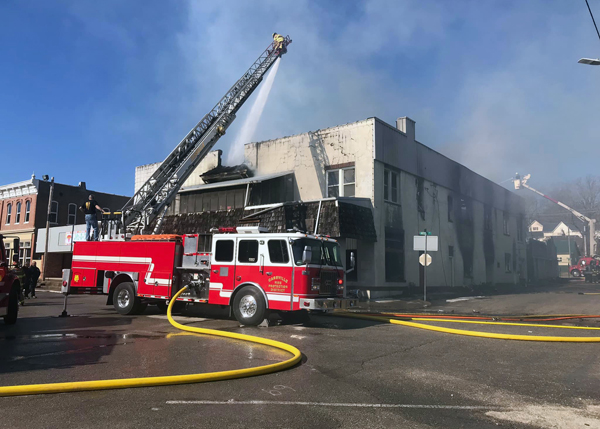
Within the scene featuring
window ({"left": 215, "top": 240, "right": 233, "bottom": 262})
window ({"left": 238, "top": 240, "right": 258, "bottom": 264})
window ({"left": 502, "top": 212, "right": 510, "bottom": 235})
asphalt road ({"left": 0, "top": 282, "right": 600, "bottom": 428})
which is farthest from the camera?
window ({"left": 502, "top": 212, "right": 510, "bottom": 235})

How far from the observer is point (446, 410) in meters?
4.74

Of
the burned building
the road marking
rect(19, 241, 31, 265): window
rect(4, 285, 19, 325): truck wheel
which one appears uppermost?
the burned building

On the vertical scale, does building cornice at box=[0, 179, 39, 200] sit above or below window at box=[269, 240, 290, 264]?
above

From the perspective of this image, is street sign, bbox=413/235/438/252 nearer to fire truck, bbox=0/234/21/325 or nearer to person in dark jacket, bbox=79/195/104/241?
person in dark jacket, bbox=79/195/104/241

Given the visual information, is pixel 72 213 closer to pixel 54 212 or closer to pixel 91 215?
pixel 54 212

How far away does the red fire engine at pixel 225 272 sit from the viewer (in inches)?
413

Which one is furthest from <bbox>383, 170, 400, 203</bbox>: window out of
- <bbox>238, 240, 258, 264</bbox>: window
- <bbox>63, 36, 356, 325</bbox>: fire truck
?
<bbox>238, 240, 258, 264</bbox>: window

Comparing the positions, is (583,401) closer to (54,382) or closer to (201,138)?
(54,382)

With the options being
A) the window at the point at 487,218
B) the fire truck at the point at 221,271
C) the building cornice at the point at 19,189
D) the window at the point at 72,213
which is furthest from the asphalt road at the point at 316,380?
the window at the point at 72,213

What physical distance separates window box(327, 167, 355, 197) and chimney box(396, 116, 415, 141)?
4.22 metres

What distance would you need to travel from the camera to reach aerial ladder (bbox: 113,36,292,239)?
19094 millimetres

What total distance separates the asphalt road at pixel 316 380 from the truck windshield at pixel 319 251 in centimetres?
172

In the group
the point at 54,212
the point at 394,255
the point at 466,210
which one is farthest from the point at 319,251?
the point at 54,212

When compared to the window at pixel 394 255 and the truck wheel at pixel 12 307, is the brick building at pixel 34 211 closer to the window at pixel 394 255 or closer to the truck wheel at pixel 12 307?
the window at pixel 394 255
